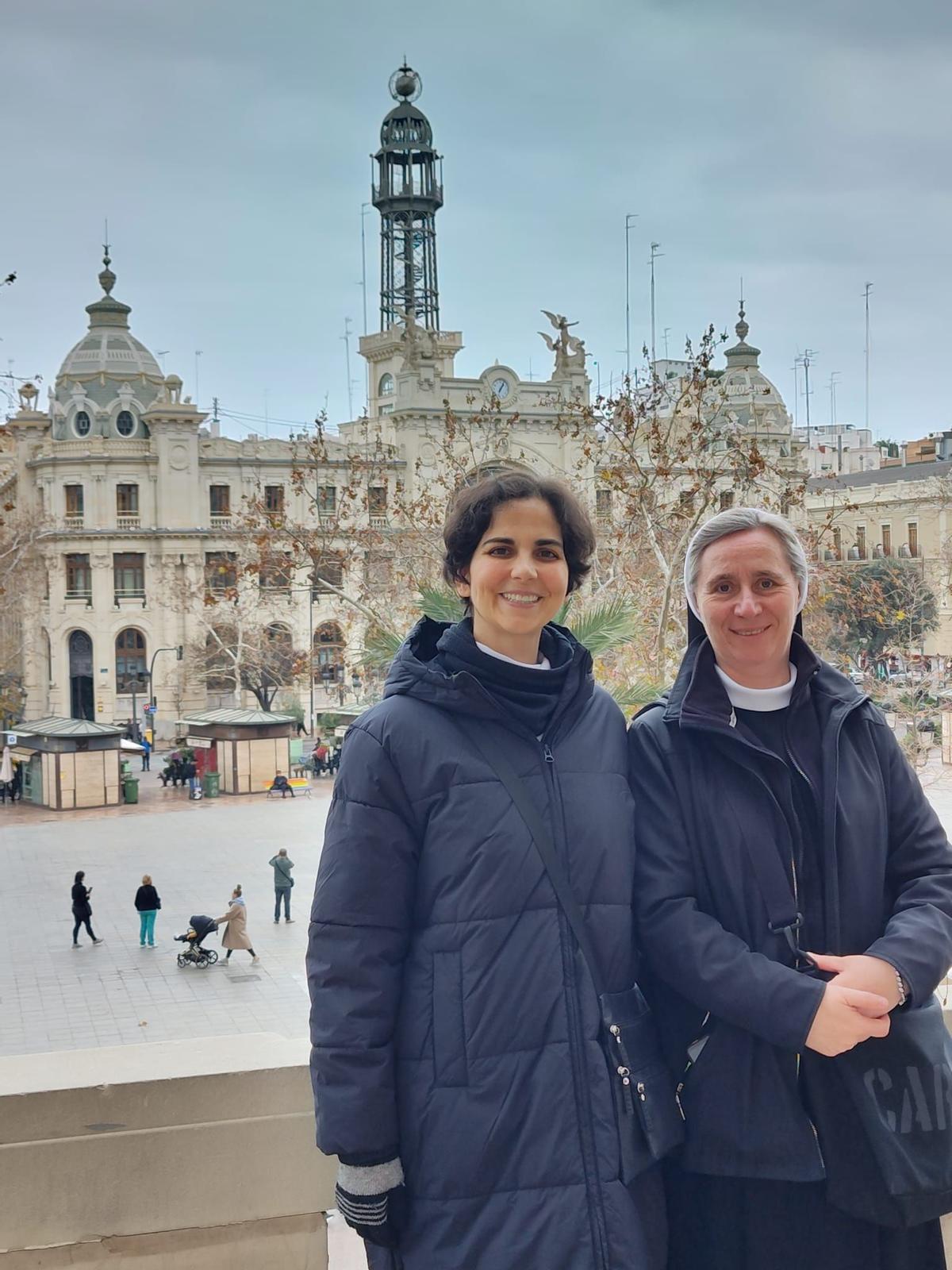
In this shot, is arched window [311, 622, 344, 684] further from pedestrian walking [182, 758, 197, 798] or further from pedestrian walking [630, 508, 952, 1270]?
pedestrian walking [630, 508, 952, 1270]

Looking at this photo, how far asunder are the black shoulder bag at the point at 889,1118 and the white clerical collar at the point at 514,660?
0.66 metres

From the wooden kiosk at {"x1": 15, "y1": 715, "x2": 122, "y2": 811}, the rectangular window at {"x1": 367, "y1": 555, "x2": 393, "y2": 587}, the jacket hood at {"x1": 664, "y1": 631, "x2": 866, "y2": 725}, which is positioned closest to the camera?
the jacket hood at {"x1": 664, "y1": 631, "x2": 866, "y2": 725}

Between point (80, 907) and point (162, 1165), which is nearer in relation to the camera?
point (162, 1165)

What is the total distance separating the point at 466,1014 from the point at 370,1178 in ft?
1.05

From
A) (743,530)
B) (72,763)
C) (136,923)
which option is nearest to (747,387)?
(72,763)

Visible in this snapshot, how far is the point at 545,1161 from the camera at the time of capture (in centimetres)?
221

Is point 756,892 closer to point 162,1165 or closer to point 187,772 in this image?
point 162,1165

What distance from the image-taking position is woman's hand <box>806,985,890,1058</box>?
223 cm

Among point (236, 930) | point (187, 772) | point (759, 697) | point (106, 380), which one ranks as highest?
point (106, 380)

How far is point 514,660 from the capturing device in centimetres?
252

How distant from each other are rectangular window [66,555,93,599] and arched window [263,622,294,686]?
1002 cm

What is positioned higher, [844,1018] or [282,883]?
[844,1018]

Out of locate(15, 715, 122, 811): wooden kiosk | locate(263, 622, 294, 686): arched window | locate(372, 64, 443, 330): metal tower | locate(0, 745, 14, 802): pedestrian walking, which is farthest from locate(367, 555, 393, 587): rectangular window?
locate(372, 64, 443, 330): metal tower

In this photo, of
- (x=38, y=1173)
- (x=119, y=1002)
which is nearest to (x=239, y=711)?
(x=119, y=1002)
